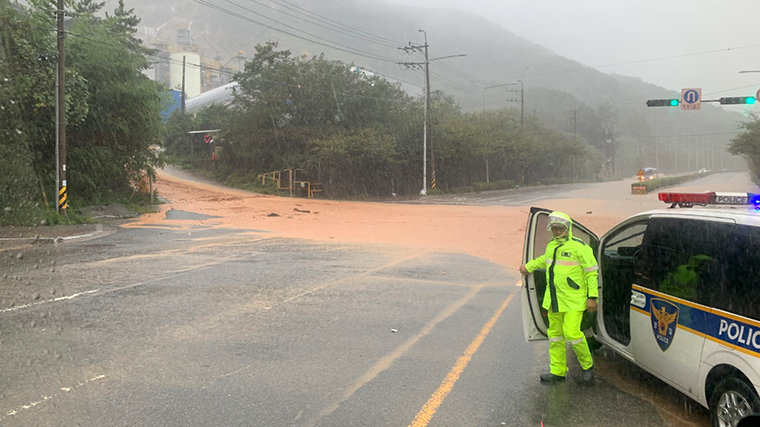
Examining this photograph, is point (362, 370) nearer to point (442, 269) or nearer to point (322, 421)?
point (322, 421)

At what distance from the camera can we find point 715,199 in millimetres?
4508

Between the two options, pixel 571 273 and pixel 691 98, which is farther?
pixel 691 98

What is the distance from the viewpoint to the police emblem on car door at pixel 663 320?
13.4 ft

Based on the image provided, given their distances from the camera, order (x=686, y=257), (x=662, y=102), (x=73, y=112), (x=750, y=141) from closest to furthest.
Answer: (x=686, y=257) < (x=73, y=112) < (x=662, y=102) < (x=750, y=141)

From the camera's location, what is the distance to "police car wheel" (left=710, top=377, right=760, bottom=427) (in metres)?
3.33

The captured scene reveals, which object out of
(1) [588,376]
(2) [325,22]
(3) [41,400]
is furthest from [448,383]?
(2) [325,22]

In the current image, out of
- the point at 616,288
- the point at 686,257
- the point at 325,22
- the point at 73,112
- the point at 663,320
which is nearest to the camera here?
the point at 686,257

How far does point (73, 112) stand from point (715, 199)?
21.9 meters

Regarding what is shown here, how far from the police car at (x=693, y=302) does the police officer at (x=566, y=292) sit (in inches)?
13.5

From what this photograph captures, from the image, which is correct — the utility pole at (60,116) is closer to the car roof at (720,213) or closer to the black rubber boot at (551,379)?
the black rubber boot at (551,379)

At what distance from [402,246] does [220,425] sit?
11.4 meters

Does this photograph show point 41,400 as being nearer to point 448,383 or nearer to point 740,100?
point 448,383

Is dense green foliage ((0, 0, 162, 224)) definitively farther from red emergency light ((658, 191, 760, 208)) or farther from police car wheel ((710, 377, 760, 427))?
police car wheel ((710, 377, 760, 427))

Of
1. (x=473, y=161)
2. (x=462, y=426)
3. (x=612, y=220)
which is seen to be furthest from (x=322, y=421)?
(x=473, y=161)
